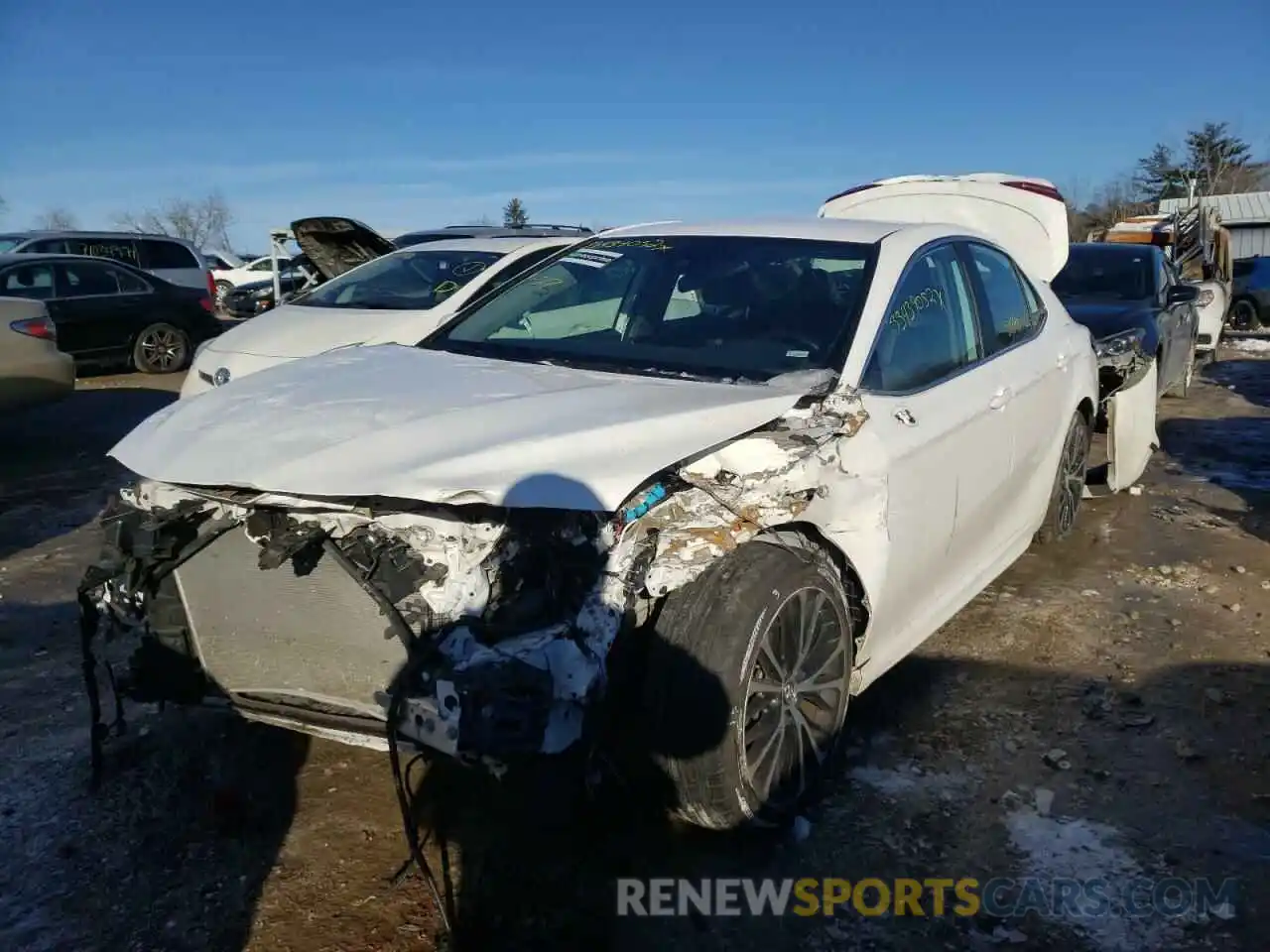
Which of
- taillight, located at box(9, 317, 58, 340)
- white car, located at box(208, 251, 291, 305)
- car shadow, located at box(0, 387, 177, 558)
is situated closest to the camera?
car shadow, located at box(0, 387, 177, 558)

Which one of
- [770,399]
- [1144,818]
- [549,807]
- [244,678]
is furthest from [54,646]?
[1144,818]

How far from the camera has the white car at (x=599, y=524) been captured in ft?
8.18

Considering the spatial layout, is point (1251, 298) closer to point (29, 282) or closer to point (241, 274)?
point (29, 282)

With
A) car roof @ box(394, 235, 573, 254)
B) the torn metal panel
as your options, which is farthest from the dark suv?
car roof @ box(394, 235, 573, 254)

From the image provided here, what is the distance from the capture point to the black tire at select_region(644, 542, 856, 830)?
8.73 feet

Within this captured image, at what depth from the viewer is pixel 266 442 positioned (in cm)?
270

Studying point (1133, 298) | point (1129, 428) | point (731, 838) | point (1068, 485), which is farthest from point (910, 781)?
point (1133, 298)

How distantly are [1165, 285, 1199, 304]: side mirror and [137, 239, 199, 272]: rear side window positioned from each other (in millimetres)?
12316

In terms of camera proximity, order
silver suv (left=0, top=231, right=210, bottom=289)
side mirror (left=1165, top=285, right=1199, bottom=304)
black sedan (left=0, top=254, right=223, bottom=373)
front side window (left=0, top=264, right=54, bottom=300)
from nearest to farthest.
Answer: side mirror (left=1165, top=285, right=1199, bottom=304) → front side window (left=0, top=264, right=54, bottom=300) → black sedan (left=0, top=254, right=223, bottom=373) → silver suv (left=0, top=231, right=210, bottom=289)

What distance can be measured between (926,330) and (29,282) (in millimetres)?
10788

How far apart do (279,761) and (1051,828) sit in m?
2.42

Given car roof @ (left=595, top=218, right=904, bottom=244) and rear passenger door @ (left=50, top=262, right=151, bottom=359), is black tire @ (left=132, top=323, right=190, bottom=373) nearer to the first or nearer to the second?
rear passenger door @ (left=50, top=262, right=151, bottom=359)

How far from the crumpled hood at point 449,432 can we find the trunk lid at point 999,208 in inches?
128

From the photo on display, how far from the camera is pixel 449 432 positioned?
2672mm
